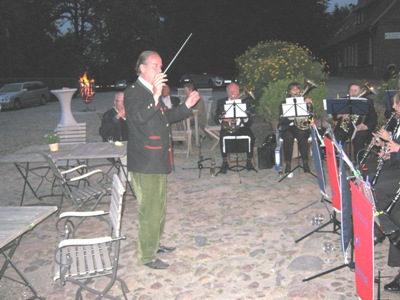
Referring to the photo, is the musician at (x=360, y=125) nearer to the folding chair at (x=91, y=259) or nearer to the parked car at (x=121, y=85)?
the folding chair at (x=91, y=259)

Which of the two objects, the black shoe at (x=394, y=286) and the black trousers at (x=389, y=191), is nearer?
the black shoe at (x=394, y=286)

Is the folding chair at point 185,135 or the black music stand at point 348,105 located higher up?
the black music stand at point 348,105

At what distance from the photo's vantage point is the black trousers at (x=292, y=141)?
8789mm

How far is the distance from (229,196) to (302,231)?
186 centimetres

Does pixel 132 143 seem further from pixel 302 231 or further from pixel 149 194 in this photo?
pixel 302 231

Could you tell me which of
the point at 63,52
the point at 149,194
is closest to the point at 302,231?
the point at 149,194

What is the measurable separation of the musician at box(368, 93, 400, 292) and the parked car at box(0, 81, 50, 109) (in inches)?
921

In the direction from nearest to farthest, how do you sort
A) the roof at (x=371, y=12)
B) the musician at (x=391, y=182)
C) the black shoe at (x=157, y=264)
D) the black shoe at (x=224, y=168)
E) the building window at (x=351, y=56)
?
the musician at (x=391, y=182) → the black shoe at (x=157, y=264) → the black shoe at (x=224, y=168) → the roof at (x=371, y=12) → the building window at (x=351, y=56)

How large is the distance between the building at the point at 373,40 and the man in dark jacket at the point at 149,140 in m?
27.9

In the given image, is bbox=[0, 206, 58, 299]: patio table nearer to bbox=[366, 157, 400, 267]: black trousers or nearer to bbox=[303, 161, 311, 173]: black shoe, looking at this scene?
bbox=[366, 157, 400, 267]: black trousers

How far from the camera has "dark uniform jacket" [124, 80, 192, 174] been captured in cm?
442

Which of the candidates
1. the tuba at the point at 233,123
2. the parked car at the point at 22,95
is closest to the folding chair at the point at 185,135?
the tuba at the point at 233,123

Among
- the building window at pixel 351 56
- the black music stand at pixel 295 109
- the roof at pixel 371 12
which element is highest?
the roof at pixel 371 12

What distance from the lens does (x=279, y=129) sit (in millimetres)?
9156
